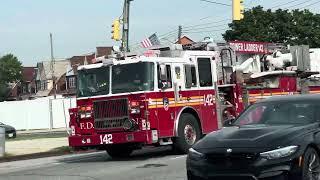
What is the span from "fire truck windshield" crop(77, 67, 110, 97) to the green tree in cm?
8248

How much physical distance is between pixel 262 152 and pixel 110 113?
8379 millimetres

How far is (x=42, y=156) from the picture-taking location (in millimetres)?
19844

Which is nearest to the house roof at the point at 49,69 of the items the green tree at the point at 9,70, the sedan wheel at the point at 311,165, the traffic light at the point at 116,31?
the green tree at the point at 9,70

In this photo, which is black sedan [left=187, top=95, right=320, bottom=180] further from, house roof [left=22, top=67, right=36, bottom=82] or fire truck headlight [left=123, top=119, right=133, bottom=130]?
house roof [left=22, top=67, right=36, bottom=82]

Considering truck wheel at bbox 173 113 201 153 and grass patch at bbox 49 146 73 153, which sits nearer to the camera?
truck wheel at bbox 173 113 201 153

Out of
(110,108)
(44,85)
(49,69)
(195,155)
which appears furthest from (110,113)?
(44,85)

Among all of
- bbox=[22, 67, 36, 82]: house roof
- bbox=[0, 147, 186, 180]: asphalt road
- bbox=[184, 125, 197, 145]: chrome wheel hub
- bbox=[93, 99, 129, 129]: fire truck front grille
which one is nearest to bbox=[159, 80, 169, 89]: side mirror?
bbox=[93, 99, 129, 129]: fire truck front grille

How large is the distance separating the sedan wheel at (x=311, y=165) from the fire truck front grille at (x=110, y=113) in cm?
774

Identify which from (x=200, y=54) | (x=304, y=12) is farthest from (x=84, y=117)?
(x=304, y=12)

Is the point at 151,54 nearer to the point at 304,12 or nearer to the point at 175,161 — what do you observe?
the point at 175,161

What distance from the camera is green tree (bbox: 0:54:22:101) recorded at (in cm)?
9956

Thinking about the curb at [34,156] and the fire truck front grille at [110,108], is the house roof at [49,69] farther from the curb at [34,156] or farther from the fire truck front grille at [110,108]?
the fire truck front grille at [110,108]

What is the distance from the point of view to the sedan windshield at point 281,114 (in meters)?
9.12

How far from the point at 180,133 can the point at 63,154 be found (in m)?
5.85
